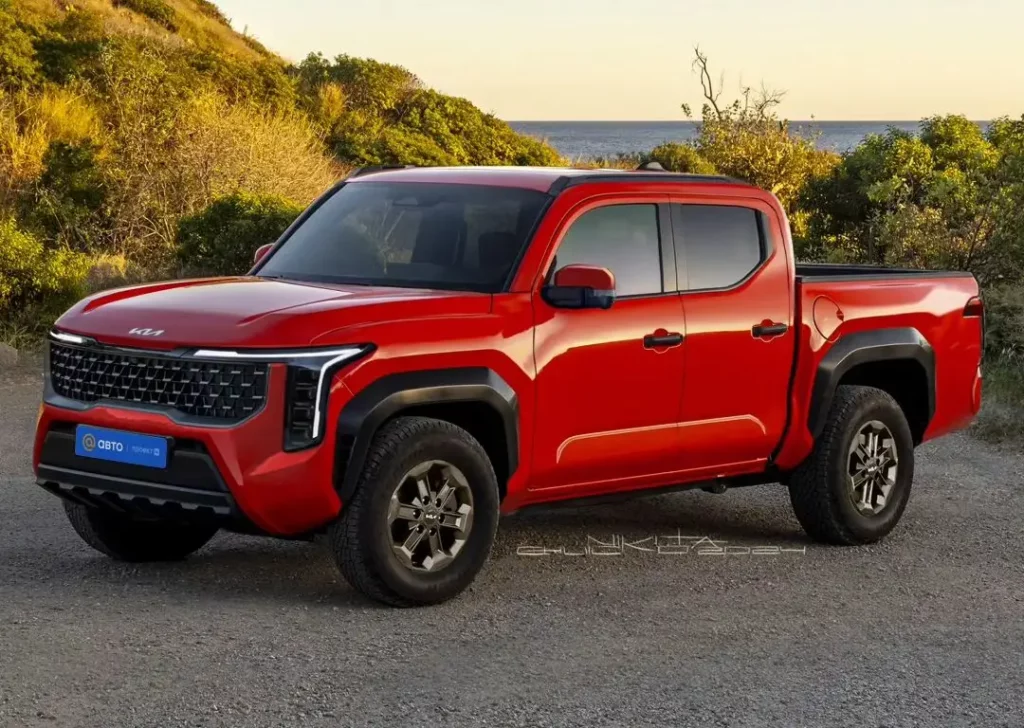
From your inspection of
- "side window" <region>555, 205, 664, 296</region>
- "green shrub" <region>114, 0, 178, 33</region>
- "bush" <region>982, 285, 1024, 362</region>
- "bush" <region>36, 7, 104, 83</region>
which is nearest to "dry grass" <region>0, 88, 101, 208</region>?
"bush" <region>36, 7, 104, 83</region>

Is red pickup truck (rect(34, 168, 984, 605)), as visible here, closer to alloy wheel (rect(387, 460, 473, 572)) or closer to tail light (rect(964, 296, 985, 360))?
alloy wheel (rect(387, 460, 473, 572))

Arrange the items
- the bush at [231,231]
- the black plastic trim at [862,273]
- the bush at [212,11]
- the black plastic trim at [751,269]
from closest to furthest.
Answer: the black plastic trim at [751,269]
the black plastic trim at [862,273]
the bush at [231,231]
the bush at [212,11]

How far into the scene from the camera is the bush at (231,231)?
1733 centimetres

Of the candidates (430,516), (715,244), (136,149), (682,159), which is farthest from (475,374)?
(682,159)

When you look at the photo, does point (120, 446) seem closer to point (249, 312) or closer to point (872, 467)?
point (249, 312)

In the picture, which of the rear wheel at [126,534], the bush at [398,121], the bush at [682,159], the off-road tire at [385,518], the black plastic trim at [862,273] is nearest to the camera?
the off-road tire at [385,518]

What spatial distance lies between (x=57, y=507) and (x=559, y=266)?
3439mm

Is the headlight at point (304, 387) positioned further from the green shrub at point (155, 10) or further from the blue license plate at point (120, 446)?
the green shrub at point (155, 10)

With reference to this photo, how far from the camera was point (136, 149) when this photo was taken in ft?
72.8

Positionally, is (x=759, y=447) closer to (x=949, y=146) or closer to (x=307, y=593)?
(x=307, y=593)

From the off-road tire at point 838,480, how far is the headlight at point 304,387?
122 inches

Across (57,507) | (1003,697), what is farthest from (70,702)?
(57,507)

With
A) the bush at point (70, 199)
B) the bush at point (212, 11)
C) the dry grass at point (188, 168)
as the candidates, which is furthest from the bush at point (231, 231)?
the bush at point (212, 11)

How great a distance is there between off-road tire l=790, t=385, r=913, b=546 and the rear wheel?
10.0 feet
